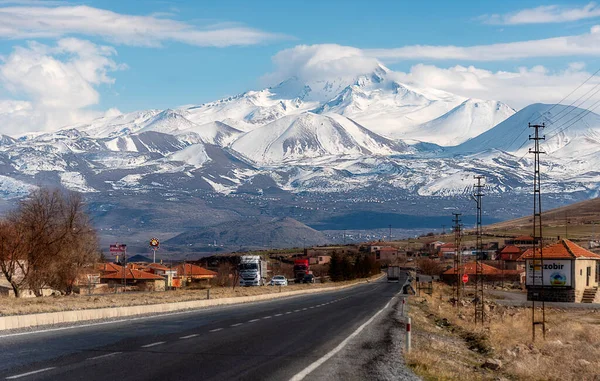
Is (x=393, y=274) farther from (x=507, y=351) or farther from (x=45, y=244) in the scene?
(x=507, y=351)

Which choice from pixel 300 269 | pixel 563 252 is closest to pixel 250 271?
pixel 563 252

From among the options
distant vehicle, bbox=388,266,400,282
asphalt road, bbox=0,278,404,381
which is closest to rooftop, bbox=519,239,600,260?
Result: distant vehicle, bbox=388,266,400,282

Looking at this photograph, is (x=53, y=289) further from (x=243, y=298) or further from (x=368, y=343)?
(x=368, y=343)

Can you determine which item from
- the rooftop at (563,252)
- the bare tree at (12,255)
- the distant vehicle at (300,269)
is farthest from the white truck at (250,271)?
the bare tree at (12,255)

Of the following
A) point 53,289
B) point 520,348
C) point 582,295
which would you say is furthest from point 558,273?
point 520,348

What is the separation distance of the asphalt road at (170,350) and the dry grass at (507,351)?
9.06 ft

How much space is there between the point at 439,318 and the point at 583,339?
9653 millimetres

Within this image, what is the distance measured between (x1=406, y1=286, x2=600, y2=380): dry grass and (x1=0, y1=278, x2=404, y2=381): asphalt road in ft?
9.06

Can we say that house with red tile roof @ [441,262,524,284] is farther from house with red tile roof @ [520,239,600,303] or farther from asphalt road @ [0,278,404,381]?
asphalt road @ [0,278,404,381]

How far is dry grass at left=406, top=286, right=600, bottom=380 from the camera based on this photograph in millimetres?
25109

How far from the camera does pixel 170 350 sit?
2383 centimetres

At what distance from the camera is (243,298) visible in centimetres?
6525

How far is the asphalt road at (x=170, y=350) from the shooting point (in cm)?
1889

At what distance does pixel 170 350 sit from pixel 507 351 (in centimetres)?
1580
